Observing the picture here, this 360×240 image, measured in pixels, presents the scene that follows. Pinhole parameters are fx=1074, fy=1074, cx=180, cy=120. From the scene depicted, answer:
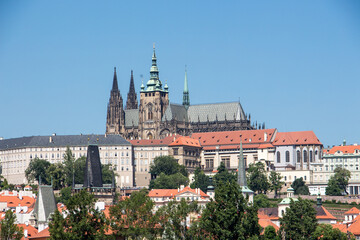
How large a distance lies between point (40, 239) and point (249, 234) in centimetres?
1906

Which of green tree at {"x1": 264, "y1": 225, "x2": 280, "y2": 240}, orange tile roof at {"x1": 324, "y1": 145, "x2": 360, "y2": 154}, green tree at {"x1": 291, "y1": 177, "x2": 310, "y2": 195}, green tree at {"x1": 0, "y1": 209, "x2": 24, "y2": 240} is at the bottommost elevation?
green tree at {"x1": 264, "y1": 225, "x2": 280, "y2": 240}

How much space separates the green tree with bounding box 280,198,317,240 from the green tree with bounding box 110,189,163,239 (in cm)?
1543

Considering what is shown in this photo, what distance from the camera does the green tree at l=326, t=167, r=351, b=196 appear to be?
18482 centimetres

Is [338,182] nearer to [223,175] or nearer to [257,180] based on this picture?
[257,180]

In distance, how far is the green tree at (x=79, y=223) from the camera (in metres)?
79.9

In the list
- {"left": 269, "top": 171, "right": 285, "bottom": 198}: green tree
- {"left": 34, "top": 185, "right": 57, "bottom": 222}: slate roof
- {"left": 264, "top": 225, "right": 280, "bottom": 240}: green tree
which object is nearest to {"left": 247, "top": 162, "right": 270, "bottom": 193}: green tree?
{"left": 269, "top": 171, "right": 285, "bottom": 198}: green tree

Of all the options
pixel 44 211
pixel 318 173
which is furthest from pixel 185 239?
pixel 318 173

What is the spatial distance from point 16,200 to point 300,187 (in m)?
56.2

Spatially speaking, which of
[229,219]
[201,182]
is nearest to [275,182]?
[201,182]

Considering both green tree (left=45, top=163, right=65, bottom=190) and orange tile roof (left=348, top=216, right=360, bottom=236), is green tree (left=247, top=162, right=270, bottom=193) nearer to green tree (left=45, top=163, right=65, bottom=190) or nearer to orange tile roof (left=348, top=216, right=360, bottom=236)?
green tree (left=45, top=163, right=65, bottom=190)

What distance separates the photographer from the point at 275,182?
191 metres

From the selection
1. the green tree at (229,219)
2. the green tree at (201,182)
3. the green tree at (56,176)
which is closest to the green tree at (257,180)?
the green tree at (201,182)

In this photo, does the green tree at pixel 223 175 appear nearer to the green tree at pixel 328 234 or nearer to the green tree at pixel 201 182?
the green tree at pixel 201 182

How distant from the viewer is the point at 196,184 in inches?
7441
